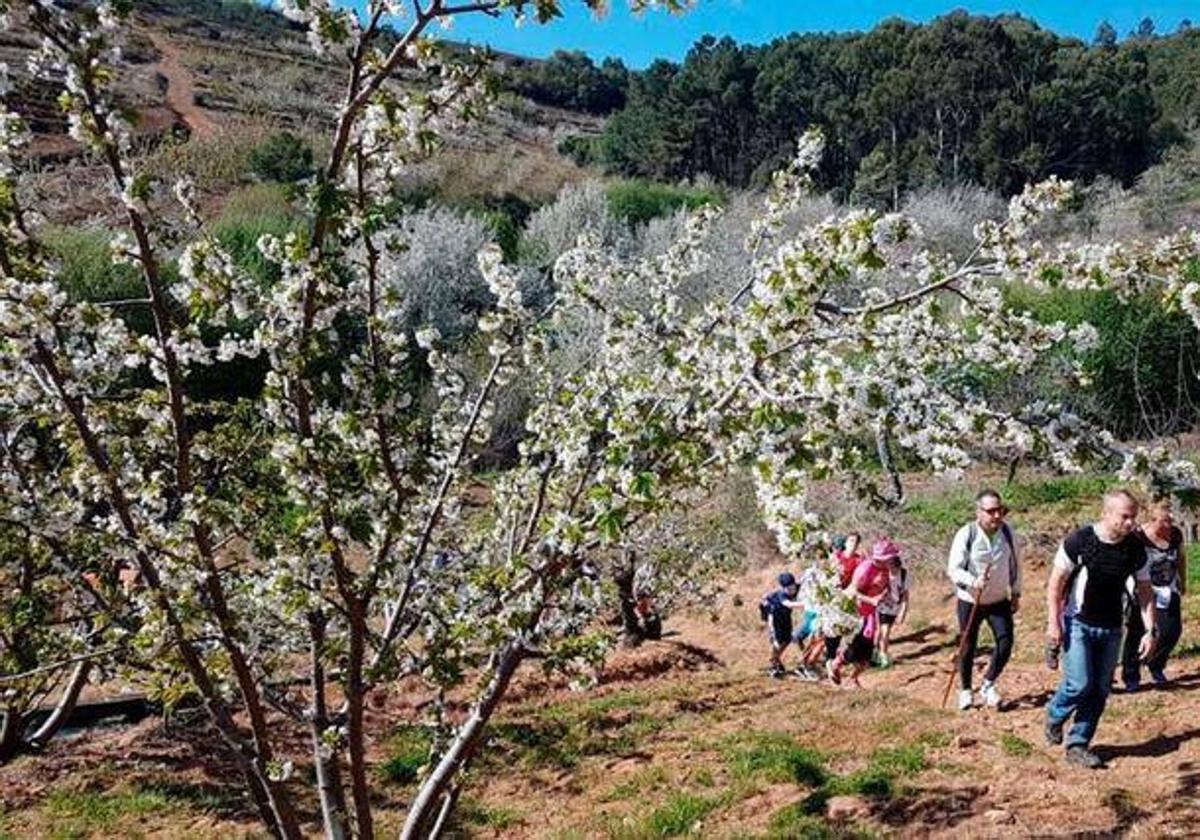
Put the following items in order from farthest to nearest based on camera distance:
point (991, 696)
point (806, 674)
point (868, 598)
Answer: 1. point (806, 674)
2. point (868, 598)
3. point (991, 696)

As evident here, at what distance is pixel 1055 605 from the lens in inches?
261

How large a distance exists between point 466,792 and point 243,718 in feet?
13.8

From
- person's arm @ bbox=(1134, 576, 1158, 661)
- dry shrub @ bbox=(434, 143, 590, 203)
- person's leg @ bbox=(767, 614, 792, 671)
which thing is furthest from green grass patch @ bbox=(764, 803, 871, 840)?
dry shrub @ bbox=(434, 143, 590, 203)

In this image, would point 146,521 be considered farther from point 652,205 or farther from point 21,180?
point 652,205

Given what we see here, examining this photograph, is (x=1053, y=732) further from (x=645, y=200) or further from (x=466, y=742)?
(x=645, y=200)

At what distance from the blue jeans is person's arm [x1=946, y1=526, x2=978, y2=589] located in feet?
4.00

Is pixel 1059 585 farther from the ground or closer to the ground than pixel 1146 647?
farther from the ground

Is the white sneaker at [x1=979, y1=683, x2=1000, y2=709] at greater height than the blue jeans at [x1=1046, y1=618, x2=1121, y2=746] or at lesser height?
lesser

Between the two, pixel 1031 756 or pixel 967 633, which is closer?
pixel 1031 756

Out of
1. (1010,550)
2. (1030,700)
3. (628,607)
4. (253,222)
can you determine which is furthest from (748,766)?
(253,222)

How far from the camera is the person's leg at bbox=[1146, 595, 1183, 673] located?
8.40 meters

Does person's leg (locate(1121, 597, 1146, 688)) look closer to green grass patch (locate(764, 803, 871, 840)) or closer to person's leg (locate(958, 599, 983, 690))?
person's leg (locate(958, 599, 983, 690))

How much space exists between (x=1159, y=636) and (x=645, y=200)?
41.7 m

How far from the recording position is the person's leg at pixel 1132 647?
8.22 m
